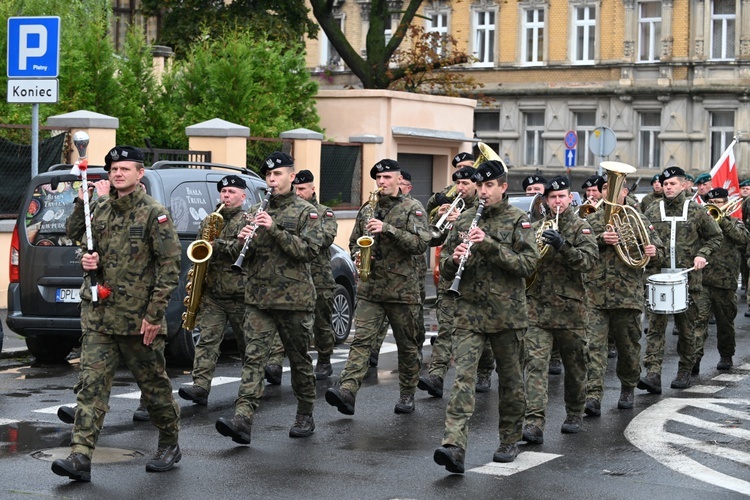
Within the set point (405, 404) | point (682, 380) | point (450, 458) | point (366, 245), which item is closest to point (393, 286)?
point (366, 245)

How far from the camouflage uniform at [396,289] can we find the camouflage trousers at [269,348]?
0.90 meters

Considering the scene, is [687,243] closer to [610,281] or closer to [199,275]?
[610,281]

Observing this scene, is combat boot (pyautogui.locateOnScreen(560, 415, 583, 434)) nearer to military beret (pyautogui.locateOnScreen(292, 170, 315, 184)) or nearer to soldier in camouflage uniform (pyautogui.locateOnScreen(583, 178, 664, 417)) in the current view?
soldier in camouflage uniform (pyautogui.locateOnScreen(583, 178, 664, 417))

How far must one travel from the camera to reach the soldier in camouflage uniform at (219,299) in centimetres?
1091

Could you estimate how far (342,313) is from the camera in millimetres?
15258

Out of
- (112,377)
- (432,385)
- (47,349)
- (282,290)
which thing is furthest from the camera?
(47,349)

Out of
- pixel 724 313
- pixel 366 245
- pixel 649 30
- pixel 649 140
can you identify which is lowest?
pixel 724 313

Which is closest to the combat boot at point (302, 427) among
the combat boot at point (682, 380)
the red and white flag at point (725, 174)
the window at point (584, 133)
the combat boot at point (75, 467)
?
the combat boot at point (75, 467)

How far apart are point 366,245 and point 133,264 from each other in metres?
2.67

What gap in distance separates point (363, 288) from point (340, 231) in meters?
12.8

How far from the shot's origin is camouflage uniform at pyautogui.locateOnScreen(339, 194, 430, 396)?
1067 cm

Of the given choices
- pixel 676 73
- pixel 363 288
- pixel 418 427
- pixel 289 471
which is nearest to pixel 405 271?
pixel 363 288

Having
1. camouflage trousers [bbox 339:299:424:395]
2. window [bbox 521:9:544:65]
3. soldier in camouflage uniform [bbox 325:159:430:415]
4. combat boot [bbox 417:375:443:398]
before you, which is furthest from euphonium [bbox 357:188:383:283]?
window [bbox 521:9:544:65]

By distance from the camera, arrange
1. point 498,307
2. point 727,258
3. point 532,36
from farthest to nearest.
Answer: point 532,36
point 727,258
point 498,307
